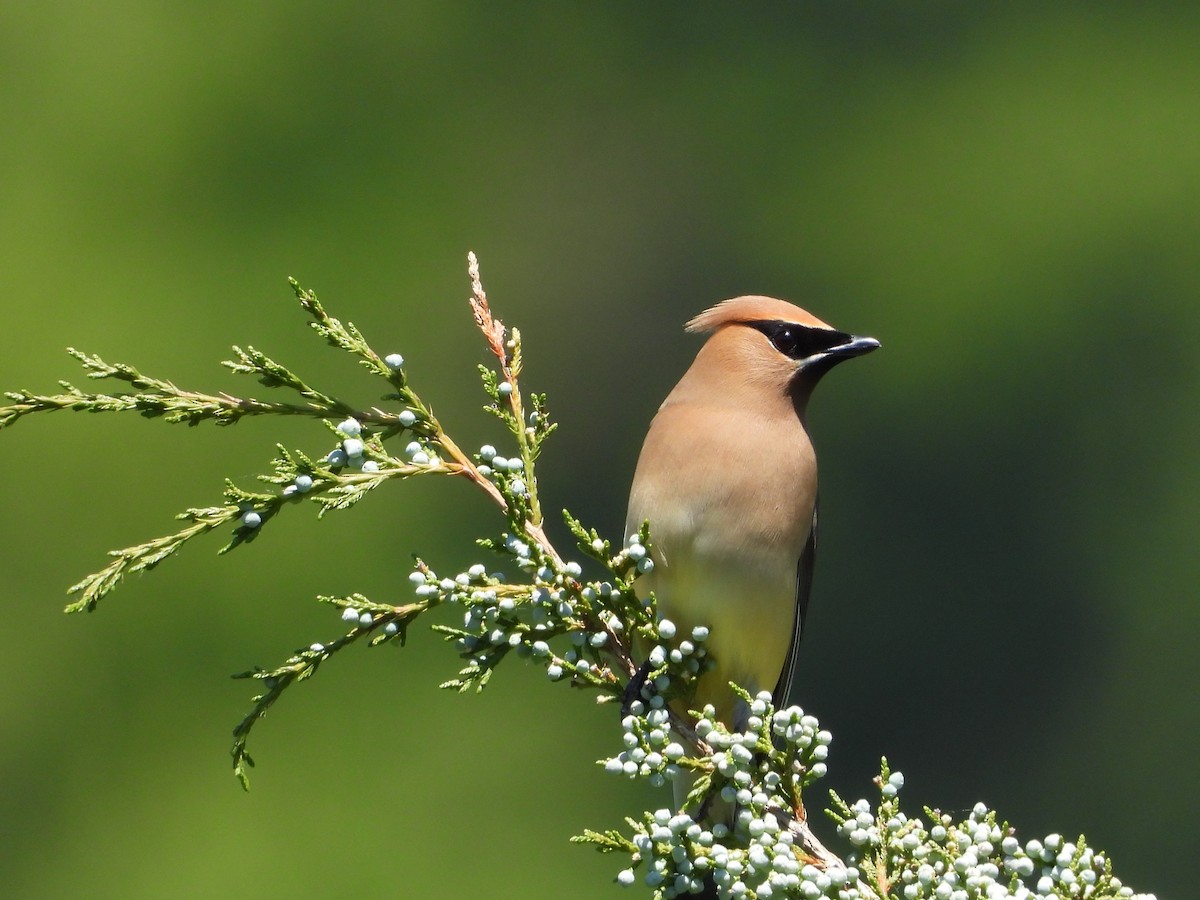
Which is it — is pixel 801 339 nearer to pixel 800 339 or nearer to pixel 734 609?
pixel 800 339

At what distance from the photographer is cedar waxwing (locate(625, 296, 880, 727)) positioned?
3.69 m

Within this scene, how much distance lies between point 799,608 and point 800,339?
664 mm

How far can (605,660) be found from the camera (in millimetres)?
3258

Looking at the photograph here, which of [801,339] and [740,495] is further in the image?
[801,339]

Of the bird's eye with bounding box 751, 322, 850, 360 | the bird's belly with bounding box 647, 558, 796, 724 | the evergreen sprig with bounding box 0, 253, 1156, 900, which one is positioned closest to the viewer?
the evergreen sprig with bounding box 0, 253, 1156, 900

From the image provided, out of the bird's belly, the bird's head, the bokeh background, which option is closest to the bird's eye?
the bird's head

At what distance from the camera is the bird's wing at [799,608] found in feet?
13.6

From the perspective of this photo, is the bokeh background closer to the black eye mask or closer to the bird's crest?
the bird's crest

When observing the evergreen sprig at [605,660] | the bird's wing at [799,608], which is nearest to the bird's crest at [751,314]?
the bird's wing at [799,608]

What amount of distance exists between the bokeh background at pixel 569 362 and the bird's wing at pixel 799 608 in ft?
32.9

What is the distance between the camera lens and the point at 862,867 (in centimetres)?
279

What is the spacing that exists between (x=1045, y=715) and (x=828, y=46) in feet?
31.8

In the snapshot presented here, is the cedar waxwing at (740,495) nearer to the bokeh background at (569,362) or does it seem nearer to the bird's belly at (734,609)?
the bird's belly at (734,609)

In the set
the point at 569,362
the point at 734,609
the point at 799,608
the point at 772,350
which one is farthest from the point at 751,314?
the point at 569,362
